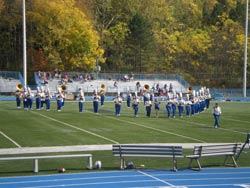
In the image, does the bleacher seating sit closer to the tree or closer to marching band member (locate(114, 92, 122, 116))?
the tree

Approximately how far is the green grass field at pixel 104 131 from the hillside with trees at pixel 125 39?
1112 inches

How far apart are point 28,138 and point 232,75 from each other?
50.4m

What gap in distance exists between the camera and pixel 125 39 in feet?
224

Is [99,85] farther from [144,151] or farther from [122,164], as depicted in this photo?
[122,164]

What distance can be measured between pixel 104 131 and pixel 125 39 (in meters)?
45.6

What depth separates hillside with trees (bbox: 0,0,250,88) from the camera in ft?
196

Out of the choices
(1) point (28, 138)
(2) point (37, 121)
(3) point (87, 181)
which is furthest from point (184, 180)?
(2) point (37, 121)

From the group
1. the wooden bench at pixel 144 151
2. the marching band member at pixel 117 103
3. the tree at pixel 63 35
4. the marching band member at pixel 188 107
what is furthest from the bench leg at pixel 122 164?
the tree at pixel 63 35

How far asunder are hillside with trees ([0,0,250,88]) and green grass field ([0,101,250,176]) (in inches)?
1112

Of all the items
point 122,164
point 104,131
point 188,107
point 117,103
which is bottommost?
point 122,164

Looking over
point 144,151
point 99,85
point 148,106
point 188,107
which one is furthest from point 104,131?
point 99,85

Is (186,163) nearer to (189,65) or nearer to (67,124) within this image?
(67,124)

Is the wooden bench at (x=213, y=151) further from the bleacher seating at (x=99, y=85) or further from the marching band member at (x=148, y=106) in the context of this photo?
the bleacher seating at (x=99, y=85)

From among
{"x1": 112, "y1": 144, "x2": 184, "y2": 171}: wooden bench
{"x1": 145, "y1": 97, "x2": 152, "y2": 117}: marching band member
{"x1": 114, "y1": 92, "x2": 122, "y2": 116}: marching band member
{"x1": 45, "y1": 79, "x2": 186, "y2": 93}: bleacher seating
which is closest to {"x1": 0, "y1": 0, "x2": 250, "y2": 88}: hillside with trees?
{"x1": 45, "y1": 79, "x2": 186, "y2": 93}: bleacher seating
